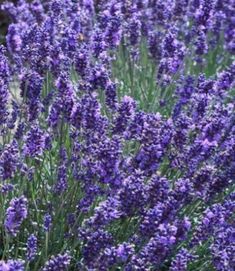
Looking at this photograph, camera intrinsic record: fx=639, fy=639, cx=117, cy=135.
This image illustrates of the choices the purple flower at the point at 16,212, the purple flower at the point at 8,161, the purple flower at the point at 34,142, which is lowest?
Result: the purple flower at the point at 16,212

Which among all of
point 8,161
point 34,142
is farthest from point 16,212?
point 34,142

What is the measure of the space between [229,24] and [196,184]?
308cm

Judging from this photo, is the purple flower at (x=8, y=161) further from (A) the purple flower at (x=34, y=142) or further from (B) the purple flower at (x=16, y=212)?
(B) the purple flower at (x=16, y=212)

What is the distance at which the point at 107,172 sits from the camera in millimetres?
2641

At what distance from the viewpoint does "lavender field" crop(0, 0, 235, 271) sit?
7.98 feet

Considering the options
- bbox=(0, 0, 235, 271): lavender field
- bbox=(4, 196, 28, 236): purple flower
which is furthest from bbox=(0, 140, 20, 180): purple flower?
bbox=(4, 196, 28, 236): purple flower

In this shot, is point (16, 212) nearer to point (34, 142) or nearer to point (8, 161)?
point (8, 161)

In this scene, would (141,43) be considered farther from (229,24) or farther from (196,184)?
(196,184)

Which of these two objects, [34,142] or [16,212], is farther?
[34,142]

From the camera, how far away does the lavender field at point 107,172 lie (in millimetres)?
2434

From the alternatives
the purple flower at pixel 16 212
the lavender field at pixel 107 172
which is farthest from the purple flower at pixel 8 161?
the purple flower at pixel 16 212

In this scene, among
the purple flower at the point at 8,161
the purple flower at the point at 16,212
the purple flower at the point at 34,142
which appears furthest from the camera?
the purple flower at the point at 34,142

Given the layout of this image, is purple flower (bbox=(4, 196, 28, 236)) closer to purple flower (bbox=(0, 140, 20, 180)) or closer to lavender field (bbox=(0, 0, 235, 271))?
lavender field (bbox=(0, 0, 235, 271))

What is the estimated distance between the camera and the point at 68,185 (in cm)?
329
